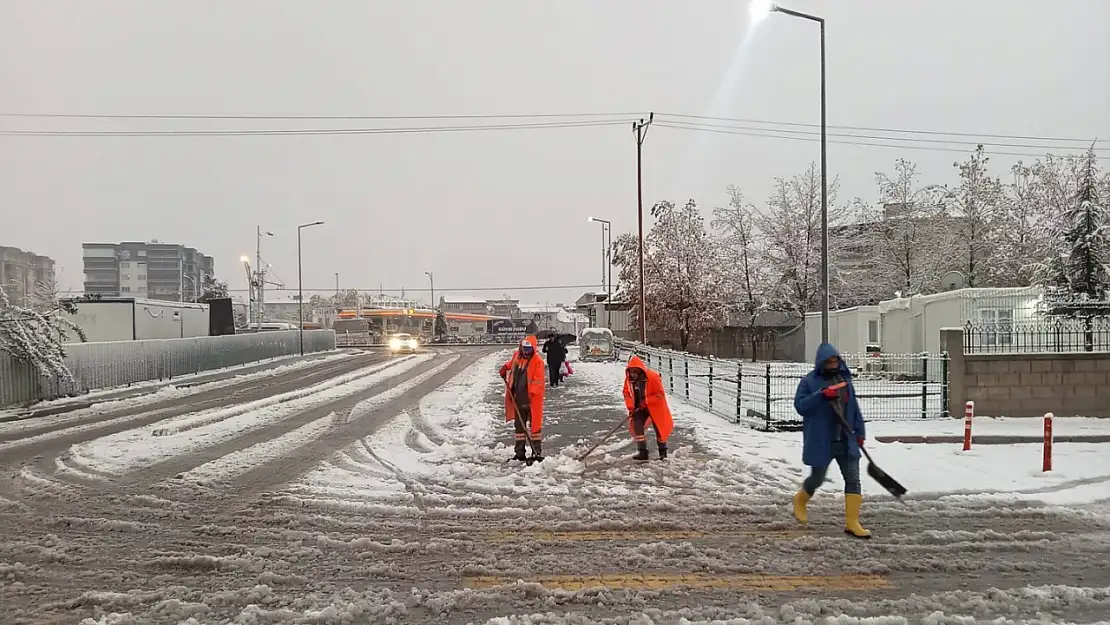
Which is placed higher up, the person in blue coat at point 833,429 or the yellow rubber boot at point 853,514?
the person in blue coat at point 833,429

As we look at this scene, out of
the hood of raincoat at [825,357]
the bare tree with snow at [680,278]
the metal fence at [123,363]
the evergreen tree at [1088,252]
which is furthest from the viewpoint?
the bare tree with snow at [680,278]

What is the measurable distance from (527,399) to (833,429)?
13.6 feet

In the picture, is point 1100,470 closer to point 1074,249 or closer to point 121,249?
point 1074,249

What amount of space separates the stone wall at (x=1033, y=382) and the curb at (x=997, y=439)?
5.57ft

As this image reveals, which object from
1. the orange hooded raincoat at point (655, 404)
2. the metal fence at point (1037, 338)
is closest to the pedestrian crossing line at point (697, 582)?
the orange hooded raincoat at point (655, 404)

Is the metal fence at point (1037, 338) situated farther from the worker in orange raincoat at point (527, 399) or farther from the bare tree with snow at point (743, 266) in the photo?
the bare tree with snow at point (743, 266)

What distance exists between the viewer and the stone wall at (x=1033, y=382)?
1291 centimetres

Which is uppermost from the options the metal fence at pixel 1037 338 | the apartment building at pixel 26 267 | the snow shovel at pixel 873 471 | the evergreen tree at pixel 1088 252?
the apartment building at pixel 26 267

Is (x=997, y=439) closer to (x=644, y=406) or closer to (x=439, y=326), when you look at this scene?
(x=644, y=406)

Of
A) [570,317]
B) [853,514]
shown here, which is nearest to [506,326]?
[570,317]

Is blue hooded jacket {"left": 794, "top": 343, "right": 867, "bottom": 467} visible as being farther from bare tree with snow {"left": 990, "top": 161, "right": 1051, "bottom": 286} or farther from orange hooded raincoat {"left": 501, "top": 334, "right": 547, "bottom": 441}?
bare tree with snow {"left": 990, "top": 161, "right": 1051, "bottom": 286}

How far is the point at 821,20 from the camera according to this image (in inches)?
664

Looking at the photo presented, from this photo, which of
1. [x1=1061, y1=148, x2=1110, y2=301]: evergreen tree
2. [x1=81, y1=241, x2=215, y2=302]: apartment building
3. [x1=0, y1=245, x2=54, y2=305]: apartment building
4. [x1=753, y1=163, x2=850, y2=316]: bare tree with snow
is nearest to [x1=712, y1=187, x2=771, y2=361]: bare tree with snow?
[x1=753, y1=163, x2=850, y2=316]: bare tree with snow

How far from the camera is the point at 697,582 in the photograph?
507 cm
